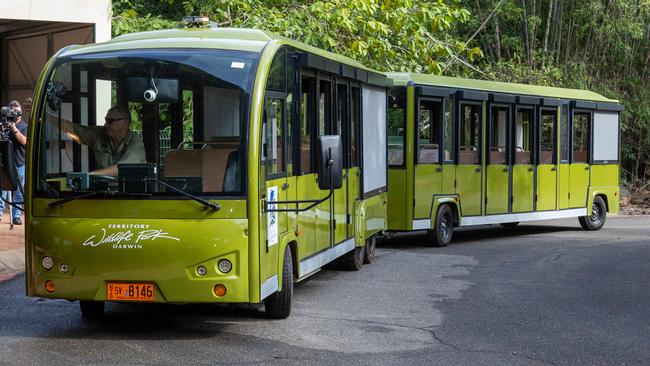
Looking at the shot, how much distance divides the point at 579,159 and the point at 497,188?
2.75m

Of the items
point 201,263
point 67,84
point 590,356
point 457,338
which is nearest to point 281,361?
point 201,263

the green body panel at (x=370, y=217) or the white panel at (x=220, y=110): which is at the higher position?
the white panel at (x=220, y=110)

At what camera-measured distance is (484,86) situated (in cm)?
1825

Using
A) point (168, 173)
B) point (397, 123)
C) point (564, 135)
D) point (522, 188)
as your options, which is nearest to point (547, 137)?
point (564, 135)

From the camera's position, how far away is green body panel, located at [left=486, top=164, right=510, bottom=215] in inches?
727

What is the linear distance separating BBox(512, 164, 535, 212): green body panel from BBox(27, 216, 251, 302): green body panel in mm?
11046

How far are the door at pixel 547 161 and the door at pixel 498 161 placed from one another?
962 millimetres

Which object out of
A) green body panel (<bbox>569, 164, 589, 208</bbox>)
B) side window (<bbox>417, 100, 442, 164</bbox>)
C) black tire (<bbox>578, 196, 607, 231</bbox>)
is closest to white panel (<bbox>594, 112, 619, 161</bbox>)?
green body panel (<bbox>569, 164, 589, 208</bbox>)

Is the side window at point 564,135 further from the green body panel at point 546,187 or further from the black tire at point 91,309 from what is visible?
the black tire at point 91,309

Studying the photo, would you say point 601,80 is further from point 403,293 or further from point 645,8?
point 403,293

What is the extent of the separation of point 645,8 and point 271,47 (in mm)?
22511

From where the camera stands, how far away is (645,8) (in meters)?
29.8

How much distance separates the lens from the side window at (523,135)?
19125mm

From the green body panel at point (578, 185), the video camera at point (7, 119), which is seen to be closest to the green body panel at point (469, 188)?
the green body panel at point (578, 185)
